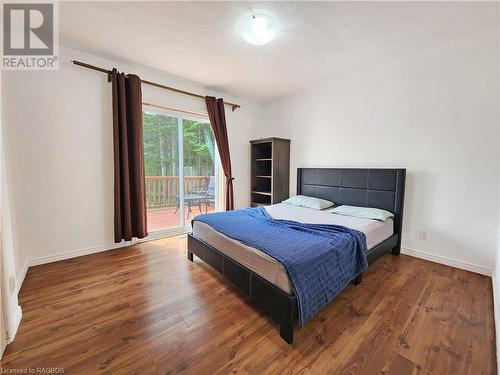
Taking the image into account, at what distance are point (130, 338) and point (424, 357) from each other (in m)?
1.93

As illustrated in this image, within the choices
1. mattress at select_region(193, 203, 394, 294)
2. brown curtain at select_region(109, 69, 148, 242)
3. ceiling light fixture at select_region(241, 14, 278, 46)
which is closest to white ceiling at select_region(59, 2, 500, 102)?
ceiling light fixture at select_region(241, 14, 278, 46)

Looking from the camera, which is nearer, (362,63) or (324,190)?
(362,63)

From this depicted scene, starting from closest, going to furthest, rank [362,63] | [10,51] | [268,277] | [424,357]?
1. [424,357]
2. [268,277]
3. [10,51]
4. [362,63]

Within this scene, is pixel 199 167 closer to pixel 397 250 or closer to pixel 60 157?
pixel 60 157

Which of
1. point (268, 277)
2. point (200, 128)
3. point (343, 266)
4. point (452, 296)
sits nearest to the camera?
point (268, 277)

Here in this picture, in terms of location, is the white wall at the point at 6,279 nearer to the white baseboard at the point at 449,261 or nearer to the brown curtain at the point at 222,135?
the brown curtain at the point at 222,135

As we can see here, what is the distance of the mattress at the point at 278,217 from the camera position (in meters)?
1.64

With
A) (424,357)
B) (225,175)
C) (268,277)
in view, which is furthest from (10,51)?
(424,357)

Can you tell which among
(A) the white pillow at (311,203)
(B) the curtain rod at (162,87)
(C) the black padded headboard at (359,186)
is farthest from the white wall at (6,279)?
(C) the black padded headboard at (359,186)

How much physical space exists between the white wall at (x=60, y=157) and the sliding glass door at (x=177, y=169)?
552 millimetres

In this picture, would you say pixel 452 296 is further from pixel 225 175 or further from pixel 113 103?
pixel 113 103

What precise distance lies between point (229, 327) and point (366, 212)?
2.14 metres

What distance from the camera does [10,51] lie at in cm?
234

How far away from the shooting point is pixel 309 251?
1723 mm
